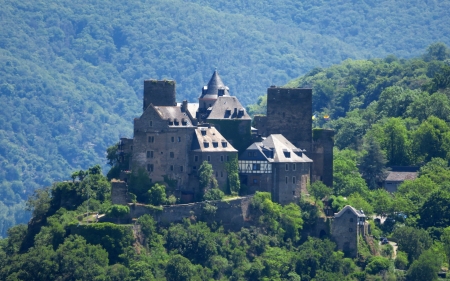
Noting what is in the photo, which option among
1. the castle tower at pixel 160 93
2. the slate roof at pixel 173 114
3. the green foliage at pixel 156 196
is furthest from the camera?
the castle tower at pixel 160 93

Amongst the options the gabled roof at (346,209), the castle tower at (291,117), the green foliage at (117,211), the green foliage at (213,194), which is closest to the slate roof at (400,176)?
the castle tower at (291,117)

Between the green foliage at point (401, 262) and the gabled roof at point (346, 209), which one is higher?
the gabled roof at point (346, 209)

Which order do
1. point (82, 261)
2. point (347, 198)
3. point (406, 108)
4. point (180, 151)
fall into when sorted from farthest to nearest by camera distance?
point (406, 108)
point (347, 198)
point (180, 151)
point (82, 261)

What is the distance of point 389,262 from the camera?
392 ft

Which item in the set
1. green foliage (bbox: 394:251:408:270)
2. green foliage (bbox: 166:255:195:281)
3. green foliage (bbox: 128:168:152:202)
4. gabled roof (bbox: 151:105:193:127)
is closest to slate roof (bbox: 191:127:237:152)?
gabled roof (bbox: 151:105:193:127)

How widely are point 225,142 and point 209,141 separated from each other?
4.97ft

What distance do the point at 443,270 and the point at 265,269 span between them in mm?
14736

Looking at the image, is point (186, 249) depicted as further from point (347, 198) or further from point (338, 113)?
point (338, 113)

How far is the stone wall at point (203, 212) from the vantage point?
116 metres

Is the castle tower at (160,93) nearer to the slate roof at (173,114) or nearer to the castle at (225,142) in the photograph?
the castle at (225,142)

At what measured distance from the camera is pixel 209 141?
12106cm

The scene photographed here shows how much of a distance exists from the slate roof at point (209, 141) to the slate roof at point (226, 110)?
3377mm

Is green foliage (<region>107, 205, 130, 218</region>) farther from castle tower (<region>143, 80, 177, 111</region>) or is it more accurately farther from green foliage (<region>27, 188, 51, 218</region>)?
castle tower (<region>143, 80, 177, 111</region>)

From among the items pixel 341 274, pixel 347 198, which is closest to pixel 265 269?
pixel 341 274
